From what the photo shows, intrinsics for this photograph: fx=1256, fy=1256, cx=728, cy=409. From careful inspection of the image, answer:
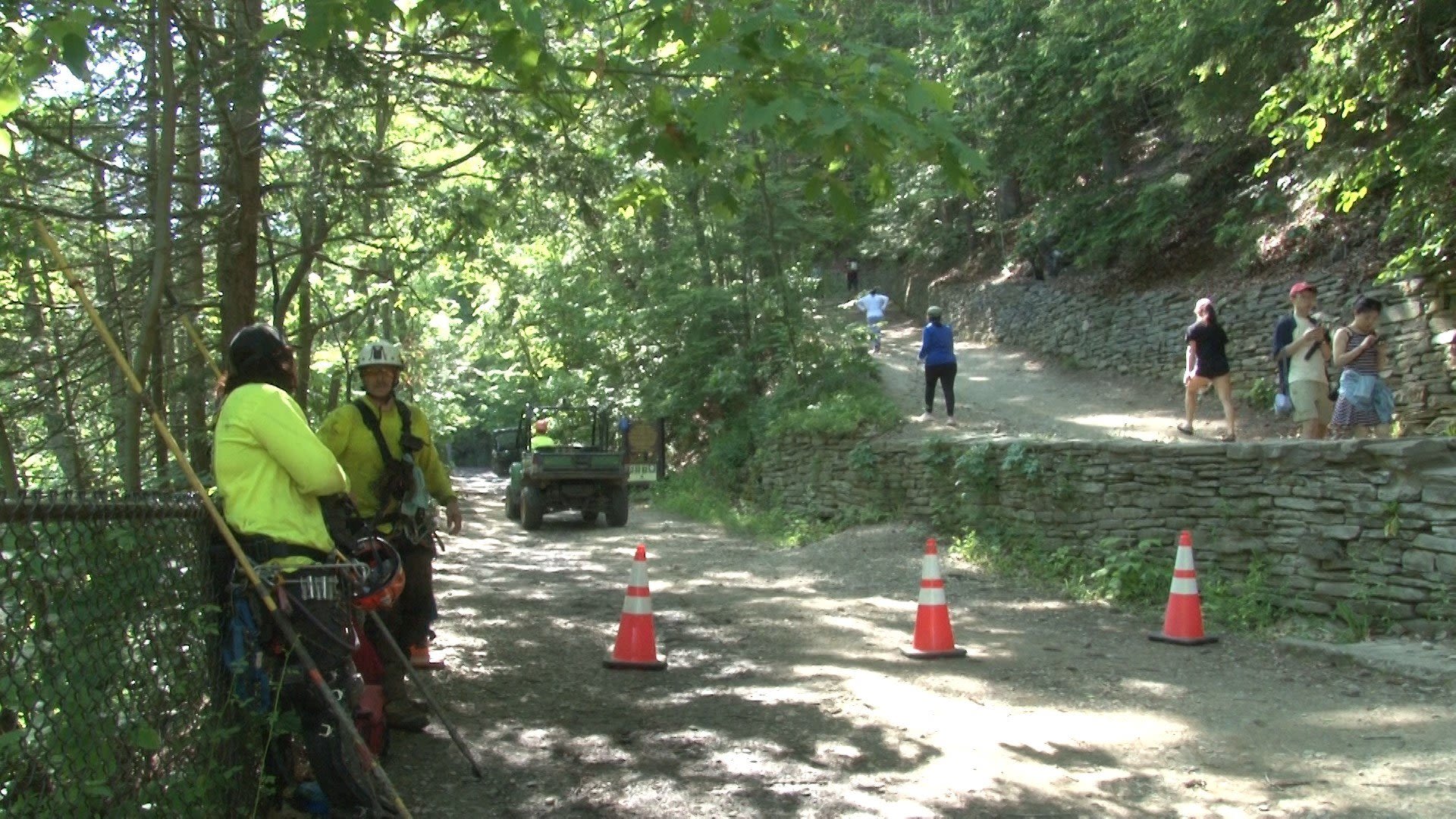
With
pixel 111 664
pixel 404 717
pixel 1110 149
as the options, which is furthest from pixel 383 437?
pixel 1110 149

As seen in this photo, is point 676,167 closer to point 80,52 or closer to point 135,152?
point 80,52

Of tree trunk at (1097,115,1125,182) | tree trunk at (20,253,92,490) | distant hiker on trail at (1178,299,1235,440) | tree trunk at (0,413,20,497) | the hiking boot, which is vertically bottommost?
the hiking boot

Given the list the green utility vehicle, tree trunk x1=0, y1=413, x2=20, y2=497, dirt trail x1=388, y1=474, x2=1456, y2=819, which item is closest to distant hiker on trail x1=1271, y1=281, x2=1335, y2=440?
dirt trail x1=388, y1=474, x2=1456, y2=819

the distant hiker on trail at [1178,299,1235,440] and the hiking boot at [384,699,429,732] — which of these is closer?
the hiking boot at [384,699,429,732]

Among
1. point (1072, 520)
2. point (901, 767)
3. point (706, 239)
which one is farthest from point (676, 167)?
point (706, 239)

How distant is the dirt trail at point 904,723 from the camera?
525 cm

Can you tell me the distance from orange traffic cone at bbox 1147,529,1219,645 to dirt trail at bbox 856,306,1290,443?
16.9 feet

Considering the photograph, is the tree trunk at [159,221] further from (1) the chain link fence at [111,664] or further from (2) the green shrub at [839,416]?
(2) the green shrub at [839,416]

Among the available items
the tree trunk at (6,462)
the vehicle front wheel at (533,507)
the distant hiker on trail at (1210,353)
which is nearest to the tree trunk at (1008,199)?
A: the vehicle front wheel at (533,507)

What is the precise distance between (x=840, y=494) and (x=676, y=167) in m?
11.5

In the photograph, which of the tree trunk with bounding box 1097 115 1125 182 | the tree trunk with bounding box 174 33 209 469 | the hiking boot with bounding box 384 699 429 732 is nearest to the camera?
the hiking boot with bounding box 384 699 429 732

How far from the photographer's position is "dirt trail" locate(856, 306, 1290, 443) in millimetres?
16484

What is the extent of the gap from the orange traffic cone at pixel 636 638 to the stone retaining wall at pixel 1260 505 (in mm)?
4581

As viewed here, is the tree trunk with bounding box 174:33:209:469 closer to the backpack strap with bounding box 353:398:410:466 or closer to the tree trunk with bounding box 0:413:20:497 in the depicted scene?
the tree trunk with bounding box 0:413:20:497
